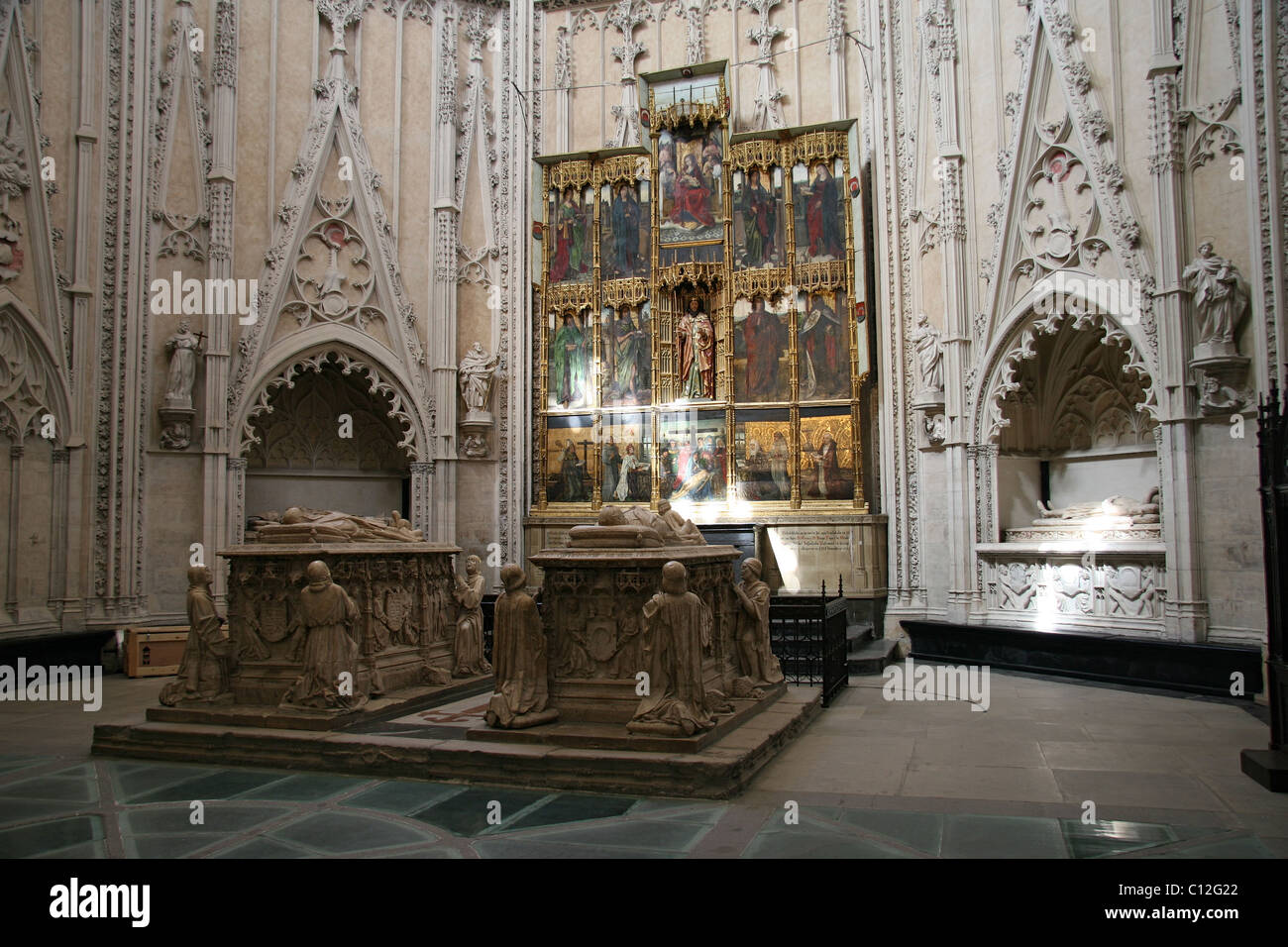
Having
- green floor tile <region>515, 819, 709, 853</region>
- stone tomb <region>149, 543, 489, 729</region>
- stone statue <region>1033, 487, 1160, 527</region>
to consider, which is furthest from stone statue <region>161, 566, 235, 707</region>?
stone statue <region>1033, 487, 1160, 527</region>

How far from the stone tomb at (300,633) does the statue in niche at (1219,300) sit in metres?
8.18

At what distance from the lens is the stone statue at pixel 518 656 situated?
6617 mm

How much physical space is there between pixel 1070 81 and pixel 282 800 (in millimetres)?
11209

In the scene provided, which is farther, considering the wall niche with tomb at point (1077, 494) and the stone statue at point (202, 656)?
the wall niche with tomb at point (1077, 494)

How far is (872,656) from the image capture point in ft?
36.5

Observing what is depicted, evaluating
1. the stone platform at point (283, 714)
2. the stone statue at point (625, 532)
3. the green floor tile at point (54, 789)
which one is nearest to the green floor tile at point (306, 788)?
the stone platform at point (283, 714)

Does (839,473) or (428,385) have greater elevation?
(428,385)

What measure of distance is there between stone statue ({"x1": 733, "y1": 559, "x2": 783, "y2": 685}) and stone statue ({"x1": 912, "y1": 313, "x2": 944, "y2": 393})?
535cm

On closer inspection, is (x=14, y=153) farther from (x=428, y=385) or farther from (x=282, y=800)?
(x=282, y=800)

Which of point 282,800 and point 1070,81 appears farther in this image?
point 1070,81

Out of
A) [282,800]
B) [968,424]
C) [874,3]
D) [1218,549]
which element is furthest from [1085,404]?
[282,800]

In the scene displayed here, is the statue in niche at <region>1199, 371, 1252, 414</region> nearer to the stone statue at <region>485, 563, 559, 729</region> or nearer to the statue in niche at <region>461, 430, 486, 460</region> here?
the stone statue at <region>485, 563, 559, 729</region>

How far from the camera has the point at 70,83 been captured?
11.9 meters

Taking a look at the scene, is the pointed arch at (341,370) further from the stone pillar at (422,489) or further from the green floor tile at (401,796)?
the green floor tile at (401,796)
